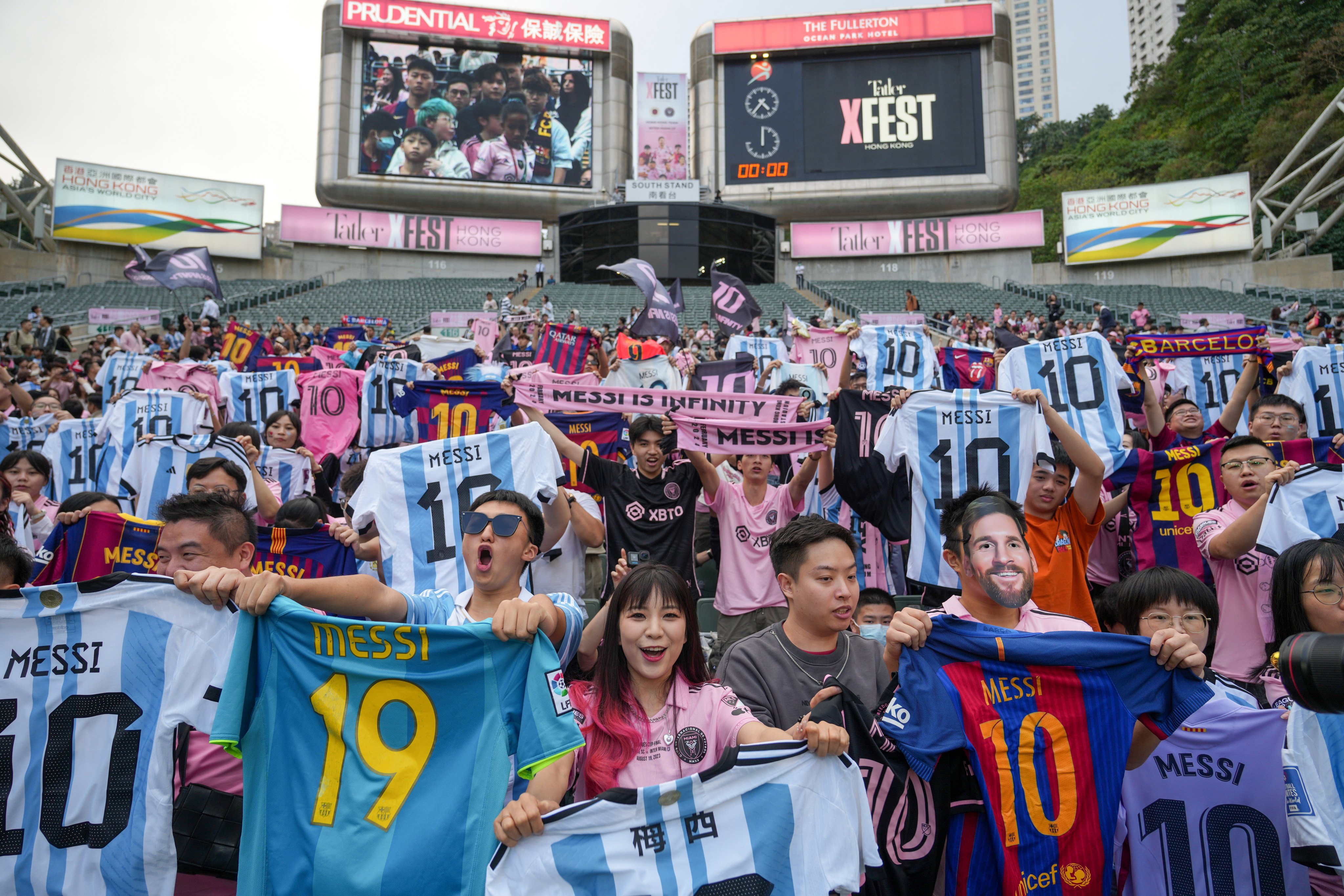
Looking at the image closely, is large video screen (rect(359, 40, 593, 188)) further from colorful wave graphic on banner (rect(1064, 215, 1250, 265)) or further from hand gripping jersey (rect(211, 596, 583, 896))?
hand gripping jersey (rect(211, 596, 583, 896))

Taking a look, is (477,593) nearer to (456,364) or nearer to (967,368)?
(456,364)

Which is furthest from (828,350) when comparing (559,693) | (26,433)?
(559,693)

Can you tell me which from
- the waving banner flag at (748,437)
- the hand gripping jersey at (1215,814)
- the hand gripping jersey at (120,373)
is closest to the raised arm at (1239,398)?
the waving banner flag at (748,437)

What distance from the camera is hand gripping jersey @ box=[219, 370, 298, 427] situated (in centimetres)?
981

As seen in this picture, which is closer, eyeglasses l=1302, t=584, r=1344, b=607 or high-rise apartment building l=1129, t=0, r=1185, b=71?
eyeglasses l=1302, t=584, r=1344, b=607

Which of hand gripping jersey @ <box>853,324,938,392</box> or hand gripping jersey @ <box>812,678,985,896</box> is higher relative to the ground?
hand gripping jersey @ <box>853,324,938,392</box>

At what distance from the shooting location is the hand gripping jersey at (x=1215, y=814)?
121 inches

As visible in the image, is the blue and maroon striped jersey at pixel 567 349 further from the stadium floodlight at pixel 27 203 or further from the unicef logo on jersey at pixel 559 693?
the stadium floodlight at pixel 27 203

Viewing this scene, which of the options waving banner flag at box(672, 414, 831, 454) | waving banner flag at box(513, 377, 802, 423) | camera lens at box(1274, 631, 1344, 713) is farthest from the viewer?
waving banner flag at box(513, 377, 802, 423)

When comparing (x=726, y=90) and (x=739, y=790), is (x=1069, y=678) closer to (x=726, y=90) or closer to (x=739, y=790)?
(x=739, y=790)

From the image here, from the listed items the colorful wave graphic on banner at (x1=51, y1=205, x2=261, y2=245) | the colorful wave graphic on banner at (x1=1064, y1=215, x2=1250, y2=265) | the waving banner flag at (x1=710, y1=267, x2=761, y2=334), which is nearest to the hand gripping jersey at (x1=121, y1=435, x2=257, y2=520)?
the waving banner flag at (x1=710, y1=267, x2=761, y2=334)

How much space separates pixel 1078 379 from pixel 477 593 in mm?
5312

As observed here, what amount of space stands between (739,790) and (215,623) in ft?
6.49

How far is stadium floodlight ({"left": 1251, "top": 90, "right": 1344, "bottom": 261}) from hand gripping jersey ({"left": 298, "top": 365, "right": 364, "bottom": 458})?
43.0 meters
